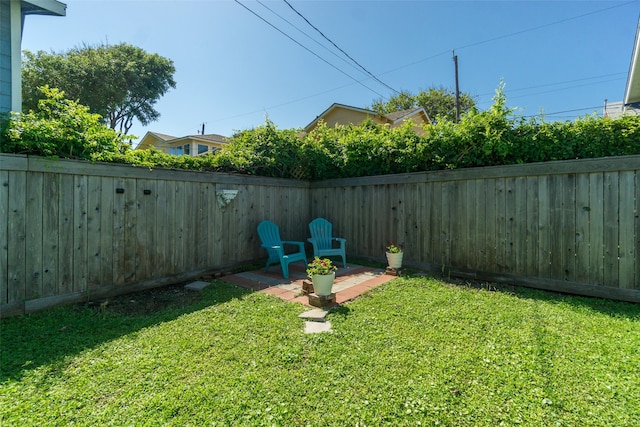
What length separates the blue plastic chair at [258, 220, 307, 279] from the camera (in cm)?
467

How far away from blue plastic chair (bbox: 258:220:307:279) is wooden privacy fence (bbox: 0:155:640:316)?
1.00ft

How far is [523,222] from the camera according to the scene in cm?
397

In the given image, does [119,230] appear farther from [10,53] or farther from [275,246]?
[10,53]

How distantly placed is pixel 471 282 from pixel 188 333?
3.77 m

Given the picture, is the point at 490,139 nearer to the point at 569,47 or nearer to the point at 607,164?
the point at 607,164

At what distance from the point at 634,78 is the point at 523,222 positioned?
220 inches

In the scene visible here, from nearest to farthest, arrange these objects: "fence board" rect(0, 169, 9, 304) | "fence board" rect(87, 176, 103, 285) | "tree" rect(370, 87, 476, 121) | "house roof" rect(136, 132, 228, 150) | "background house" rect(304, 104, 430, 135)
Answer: "fence board" rect(0, 169, 9, 304), "fence board" rect(87, 176, 103, 285), "background house" rect(304, 104, 430, 135), "house roof" rect(136, 132, 228, 150), "tree" rect(370, 87, 476, 121)

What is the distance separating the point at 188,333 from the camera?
8.82ft

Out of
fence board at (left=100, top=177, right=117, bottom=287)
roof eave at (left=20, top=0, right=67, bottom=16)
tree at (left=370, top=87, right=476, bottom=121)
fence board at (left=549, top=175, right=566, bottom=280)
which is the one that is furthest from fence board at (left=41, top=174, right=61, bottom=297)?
tree at (left=370, top=87, right=476, bottom=121)

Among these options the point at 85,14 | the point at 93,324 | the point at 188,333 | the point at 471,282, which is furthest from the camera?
the point at 85,14

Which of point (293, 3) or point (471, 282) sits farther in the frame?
point (293, 3)

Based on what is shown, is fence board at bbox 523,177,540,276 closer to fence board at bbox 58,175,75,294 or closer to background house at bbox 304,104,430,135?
fence board at bbox 58,175,75,294

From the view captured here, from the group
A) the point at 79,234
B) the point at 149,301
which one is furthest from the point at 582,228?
the point at 79,234

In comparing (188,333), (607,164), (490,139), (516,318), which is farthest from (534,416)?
(490,139)
